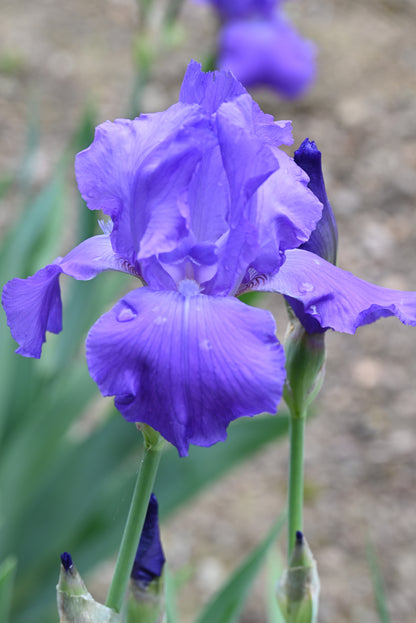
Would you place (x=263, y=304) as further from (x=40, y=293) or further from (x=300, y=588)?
(x=40, y=293)

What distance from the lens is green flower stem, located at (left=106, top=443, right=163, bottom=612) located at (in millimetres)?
493

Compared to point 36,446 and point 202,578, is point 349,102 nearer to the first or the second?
point 202,578

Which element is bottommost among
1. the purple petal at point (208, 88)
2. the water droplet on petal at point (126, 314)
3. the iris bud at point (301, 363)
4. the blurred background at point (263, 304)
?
the blurred background at point (263, 304)

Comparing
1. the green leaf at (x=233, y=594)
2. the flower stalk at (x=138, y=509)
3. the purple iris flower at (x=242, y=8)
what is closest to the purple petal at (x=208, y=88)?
the flower stalk at (x=138, y=509)

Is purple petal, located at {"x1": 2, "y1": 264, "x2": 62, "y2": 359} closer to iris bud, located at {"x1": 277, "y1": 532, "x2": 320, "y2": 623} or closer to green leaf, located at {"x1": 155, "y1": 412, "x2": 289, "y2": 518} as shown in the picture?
iris bud, located at {"x1": 277, "y1": 532, "x2": 320, "y2": 623}

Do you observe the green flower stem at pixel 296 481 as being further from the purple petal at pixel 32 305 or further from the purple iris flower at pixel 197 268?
the purple petal at pixel 32 305

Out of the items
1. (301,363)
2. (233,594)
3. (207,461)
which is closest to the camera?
(301,363)

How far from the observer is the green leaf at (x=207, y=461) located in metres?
1.15

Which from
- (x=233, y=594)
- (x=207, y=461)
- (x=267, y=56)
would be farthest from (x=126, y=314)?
(x=267, y=56)

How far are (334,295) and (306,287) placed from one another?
2 cm

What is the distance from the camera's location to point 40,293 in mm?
520

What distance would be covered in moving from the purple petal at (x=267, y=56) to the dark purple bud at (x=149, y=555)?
1.47m

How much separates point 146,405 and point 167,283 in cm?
11

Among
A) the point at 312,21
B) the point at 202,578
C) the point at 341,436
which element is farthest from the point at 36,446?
the point at 312,21
